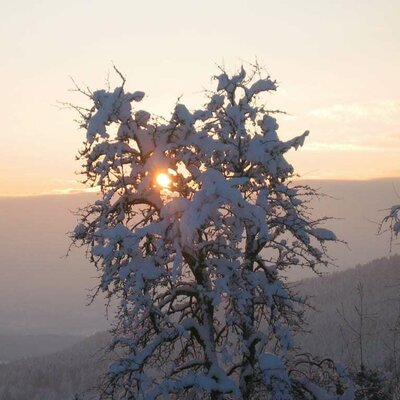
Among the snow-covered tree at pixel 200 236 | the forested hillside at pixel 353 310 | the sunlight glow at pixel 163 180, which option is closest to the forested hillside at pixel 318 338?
the forested hillside at pixel 353 310

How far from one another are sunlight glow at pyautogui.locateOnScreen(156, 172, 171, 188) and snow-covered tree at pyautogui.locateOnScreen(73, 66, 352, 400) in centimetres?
2

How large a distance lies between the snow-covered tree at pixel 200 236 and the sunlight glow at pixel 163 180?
22 millimetres

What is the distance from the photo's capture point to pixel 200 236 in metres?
12.5

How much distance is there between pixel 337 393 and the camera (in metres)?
13.6

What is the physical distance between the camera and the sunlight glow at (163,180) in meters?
12.0

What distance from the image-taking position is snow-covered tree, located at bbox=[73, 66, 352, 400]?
11266mm

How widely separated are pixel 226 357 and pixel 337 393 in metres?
3.28

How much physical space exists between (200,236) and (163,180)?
1509 millimetres

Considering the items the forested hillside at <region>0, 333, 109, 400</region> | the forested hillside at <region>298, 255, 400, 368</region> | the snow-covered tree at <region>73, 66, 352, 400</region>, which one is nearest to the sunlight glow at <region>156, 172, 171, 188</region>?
the snow-covered tree at <region>73, 66, 352, 400</region>

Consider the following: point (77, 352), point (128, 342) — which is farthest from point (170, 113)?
point (77, 352)

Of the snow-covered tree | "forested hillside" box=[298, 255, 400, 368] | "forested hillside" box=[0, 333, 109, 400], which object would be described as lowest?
"forested hillside" box=[0, 333, 109, 400]

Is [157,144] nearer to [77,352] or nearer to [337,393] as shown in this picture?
[337,393]

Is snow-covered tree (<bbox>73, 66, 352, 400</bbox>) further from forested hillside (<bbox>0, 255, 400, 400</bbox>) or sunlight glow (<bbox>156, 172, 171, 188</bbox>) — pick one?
forested hillside (<bbox>0, 255, 400, 400</bbox>)

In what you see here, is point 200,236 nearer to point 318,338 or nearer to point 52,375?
point 318,338
